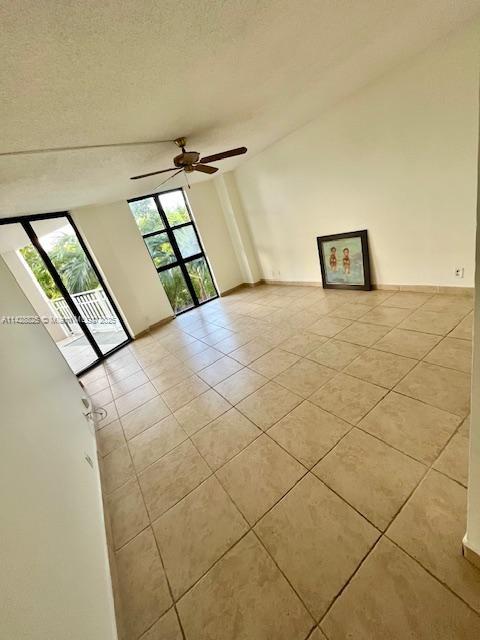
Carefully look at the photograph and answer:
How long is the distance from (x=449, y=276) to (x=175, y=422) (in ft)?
11.6

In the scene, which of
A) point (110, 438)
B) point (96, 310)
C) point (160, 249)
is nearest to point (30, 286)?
point (96, 310)

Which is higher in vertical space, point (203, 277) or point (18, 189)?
point (18, 189)

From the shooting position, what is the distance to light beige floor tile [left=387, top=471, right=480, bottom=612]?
3.43 feet

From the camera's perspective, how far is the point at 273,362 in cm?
289

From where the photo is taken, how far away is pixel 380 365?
7.69 ft

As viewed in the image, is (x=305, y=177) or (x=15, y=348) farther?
(x=305, y=177)

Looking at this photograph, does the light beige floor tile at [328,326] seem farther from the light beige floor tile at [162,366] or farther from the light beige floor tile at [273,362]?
the light beige floor tile at [162,366]

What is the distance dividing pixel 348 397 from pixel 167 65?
2.57m

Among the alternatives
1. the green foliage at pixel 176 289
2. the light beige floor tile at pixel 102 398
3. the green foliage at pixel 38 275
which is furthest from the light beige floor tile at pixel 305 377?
the green foliage at pixel 38 275

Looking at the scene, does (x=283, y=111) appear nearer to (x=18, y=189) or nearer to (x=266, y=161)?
(x=266, y=161)

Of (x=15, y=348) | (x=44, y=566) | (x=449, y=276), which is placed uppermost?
(x=15, y=348)

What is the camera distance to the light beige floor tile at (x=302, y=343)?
2949 millimetres

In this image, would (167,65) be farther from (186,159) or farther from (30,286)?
(30,286)

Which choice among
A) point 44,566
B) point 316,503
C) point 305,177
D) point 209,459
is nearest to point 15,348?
point 44,566
